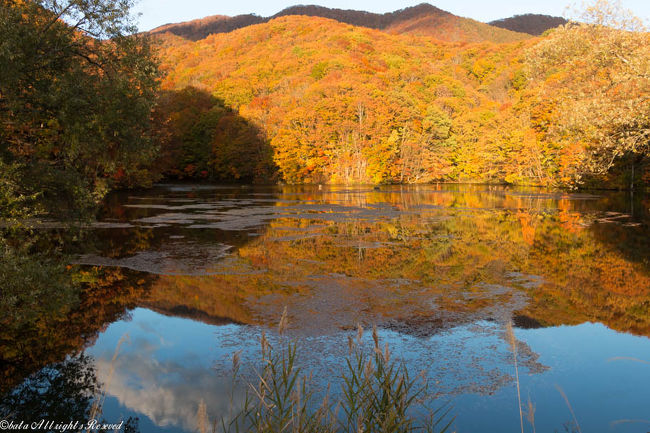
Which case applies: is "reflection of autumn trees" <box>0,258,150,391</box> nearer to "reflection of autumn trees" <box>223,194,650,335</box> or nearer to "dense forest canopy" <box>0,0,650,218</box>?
"dense forest canopy" <box>0,0,650,218</box>

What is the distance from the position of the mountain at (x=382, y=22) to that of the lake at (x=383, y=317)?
12649 centimetres

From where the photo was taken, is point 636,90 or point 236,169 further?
point 236,169

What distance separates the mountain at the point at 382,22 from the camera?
136 m

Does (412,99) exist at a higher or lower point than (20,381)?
higher

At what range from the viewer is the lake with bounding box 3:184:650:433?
18.3ft

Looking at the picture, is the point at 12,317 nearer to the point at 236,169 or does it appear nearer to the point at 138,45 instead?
the point at 138,45

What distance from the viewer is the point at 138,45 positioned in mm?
15508

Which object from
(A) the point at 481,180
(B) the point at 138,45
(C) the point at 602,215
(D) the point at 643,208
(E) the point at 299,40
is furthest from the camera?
(E) the point at 299,40

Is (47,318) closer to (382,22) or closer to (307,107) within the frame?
(307,107)

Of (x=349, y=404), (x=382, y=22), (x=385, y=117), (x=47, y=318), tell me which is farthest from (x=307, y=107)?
(x=382, y=22)

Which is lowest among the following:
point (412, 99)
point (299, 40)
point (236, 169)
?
point (236, 169)

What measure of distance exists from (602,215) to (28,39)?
905 inches

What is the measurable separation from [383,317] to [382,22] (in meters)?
173

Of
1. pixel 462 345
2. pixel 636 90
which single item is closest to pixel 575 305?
pixel 462 345
